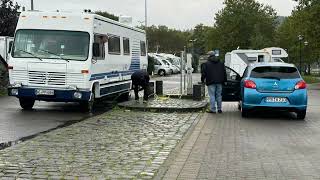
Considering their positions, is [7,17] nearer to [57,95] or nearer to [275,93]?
[57,95]

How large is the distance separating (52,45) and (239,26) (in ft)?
199

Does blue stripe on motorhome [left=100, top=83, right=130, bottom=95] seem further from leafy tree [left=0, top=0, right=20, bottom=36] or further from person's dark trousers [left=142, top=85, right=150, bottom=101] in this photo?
leafy tree [left=0, top=0, right=20, bottom=36]

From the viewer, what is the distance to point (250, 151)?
933cm

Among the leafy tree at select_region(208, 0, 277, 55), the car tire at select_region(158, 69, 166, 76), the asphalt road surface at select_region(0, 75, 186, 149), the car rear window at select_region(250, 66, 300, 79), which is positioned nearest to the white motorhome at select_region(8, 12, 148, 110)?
the asphalt road surface at select_region(0, 75, 186, 149)

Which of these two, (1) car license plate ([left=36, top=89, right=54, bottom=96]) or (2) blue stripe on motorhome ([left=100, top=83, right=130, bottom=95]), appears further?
(2) blue stripe on motorhome ([left=100, top=83, right=130, bottom=95])

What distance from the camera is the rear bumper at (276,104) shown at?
14.6m

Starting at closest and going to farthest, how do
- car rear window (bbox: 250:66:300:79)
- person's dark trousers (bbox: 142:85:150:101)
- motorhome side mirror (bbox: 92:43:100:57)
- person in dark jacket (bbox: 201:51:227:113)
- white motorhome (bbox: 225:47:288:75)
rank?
1. car rear window (bbox: 250:66:300:79)
2. person in dark jacket (bbox: 201:51:227:113)
3. motorhome side mirror (bbox: 92:43:100:57)
4. person's dark trousers (bbox: 142:85:150:101)
5. white motorhome (bbox: 225:47:288:75)

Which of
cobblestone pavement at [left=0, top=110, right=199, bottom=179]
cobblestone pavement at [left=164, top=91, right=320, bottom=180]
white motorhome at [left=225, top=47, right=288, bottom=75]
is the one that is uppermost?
white motorhome at [left=225, top=47, right=288, bottom=75]

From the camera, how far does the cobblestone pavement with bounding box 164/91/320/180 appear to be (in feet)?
24.8

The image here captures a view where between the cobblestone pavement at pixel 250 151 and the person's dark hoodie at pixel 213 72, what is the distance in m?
1.76

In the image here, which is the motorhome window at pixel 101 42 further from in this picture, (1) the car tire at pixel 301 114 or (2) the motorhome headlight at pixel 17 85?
(1) the car tire at pixel 301 114

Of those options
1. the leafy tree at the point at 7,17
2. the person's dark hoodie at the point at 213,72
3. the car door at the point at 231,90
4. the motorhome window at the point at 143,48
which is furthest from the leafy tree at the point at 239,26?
the person's dark hoodie at the point at 213,72

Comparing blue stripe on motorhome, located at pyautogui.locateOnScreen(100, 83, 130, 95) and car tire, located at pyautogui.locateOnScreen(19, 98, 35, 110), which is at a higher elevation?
blue stripe on motorhome, located at pyautogui.locateOnScreen(100, 83, 130, 95)

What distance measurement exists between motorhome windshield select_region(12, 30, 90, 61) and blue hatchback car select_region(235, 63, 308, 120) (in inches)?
195
